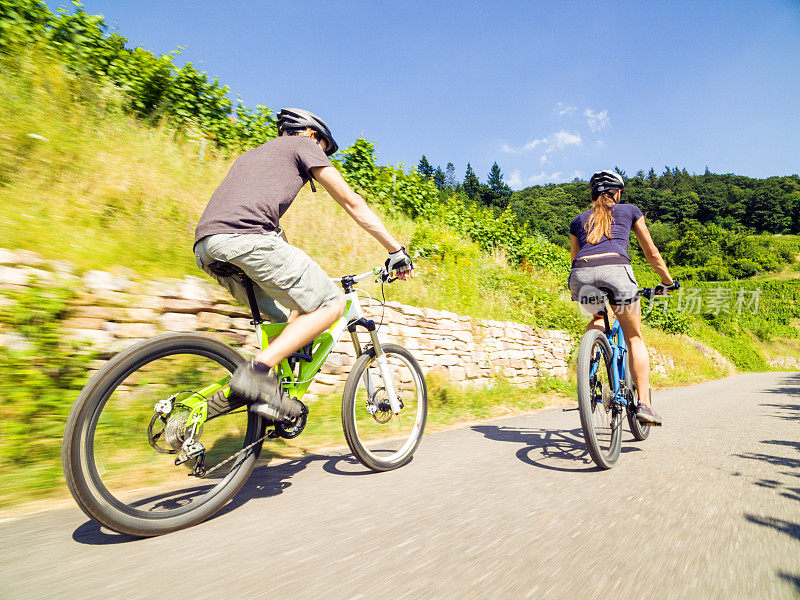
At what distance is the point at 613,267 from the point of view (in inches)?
131

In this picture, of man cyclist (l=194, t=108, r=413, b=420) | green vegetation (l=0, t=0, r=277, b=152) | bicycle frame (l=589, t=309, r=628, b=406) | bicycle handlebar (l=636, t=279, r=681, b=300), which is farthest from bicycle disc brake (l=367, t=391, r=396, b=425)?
green vegetation (l=0, t=0, r=277, b=152)

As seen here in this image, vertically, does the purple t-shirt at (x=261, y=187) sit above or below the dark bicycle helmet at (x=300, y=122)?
below

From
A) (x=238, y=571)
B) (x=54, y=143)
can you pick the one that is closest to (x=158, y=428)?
(x=238, y=571)

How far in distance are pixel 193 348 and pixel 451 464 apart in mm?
1932

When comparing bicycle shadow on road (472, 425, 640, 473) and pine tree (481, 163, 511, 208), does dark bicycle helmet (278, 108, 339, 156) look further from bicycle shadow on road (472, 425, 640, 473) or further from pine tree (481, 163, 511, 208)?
pine tree (481, 163, 511, 208)

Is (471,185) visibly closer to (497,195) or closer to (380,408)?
(497,195)

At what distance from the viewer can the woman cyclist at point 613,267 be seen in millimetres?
3334

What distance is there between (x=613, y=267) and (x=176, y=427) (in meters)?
3.19

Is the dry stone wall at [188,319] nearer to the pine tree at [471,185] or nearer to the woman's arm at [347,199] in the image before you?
the woman's arm at [347,199]

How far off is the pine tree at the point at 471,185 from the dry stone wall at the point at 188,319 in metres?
62.0

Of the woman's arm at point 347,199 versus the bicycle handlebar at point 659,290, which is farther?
the bicycle handlebar at point 659,290

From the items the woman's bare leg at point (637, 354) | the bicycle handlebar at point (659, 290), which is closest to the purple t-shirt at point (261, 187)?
the woman's bare leg at point (637, 354)

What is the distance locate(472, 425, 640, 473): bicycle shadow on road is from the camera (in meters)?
3.01

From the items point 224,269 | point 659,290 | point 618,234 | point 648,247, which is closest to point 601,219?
point 618,234
